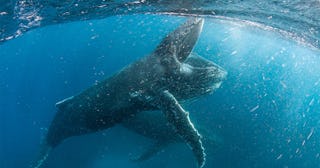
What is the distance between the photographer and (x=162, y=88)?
10445 mm

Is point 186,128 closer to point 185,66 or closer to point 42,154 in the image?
point 185,66

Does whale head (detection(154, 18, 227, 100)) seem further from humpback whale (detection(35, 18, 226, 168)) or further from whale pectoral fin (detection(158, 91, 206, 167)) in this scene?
whale pectoral fin (detection(158, 91, 206, 167))

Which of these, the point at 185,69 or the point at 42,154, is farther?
the point at 42,154

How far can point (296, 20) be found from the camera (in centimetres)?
1560

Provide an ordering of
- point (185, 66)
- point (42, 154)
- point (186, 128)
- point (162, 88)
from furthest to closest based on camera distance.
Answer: point (42, 154) < point (185, 66) < point (162, 88) < point (186, 128)

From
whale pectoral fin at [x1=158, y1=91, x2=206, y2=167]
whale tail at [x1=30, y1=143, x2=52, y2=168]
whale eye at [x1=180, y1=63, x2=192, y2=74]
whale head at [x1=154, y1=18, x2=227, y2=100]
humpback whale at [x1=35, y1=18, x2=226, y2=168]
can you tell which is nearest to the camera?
whale pectoral fin at [x1=158, y1=91, x2=206, y2=167]

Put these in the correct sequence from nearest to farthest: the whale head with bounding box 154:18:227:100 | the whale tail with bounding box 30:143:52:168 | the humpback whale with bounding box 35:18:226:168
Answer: the humpback whale with bounding box 35:18:226:168, the whale head with bounding box 154:18:227:100, the whale tail with bounding box 30:143:52:168

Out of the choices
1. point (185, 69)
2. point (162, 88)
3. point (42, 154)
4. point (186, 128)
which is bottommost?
point (42, 154)

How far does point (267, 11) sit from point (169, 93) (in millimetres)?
7203

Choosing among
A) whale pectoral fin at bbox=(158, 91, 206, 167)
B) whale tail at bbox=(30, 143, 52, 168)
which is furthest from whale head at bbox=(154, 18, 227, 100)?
whale tail at bbox=(30, 143, 52, 168)

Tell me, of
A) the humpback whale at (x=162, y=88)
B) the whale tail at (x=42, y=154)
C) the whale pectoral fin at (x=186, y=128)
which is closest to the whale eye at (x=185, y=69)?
the humpback whale at (x=162, y=88)

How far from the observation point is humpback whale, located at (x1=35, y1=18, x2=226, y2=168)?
9539 mm

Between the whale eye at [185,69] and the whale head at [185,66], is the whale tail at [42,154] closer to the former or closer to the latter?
the whale head at [185,66]

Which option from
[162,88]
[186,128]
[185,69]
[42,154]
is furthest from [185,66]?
[42,154]
